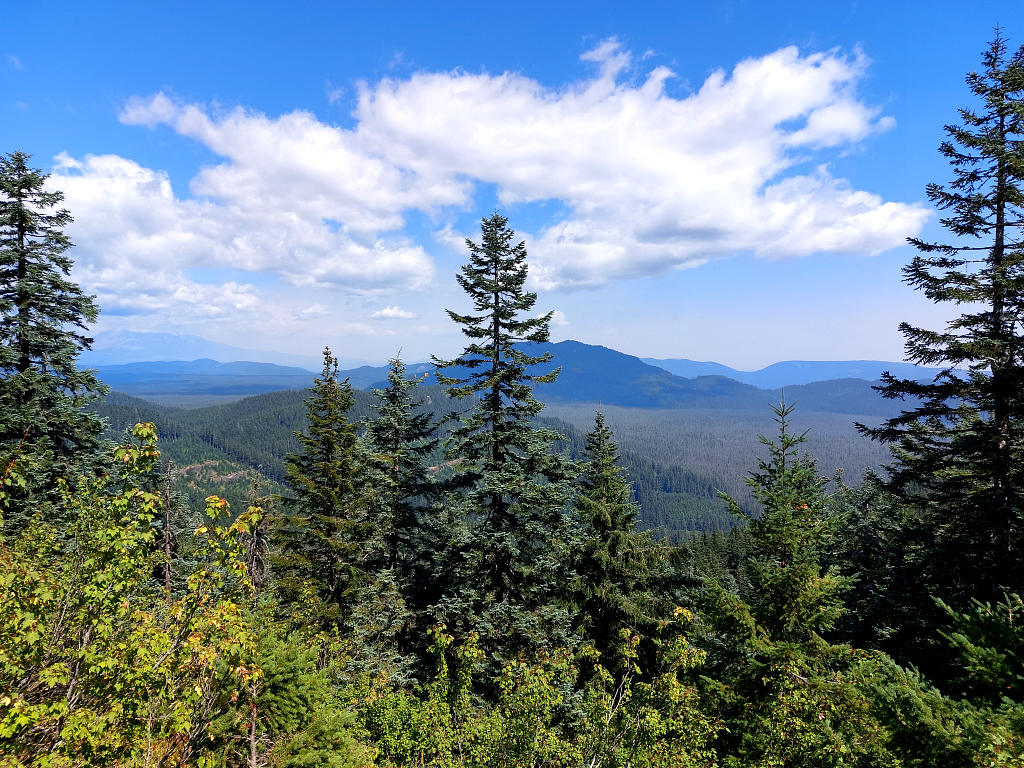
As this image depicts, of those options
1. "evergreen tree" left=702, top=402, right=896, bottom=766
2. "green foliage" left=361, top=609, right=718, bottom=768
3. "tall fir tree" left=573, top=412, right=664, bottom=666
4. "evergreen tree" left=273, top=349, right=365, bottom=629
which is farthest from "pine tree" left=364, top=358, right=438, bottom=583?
"evergreen tree" left=702, top=402, right=896, bottom=766

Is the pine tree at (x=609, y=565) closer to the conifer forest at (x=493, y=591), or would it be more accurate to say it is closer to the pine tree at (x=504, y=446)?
the conifer forest at (x=493, y=591)

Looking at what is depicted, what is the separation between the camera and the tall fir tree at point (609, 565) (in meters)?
17.9

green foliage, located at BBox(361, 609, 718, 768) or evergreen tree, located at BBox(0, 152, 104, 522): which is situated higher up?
evergreen tree, located at BBox(0, 152, 104, 522)

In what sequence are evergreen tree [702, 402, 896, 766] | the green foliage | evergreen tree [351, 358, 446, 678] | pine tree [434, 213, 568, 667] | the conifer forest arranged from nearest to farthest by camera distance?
the conifer forest → the green foliage → evergreen tree [702, 402, 896, 766] → pine tree [434, 213, 568, 667] → evergreen tree [351, 358, 446, 678]

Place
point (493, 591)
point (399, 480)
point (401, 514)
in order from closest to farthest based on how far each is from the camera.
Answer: point (493, 591)
point (399, 480)
point (401, 514)

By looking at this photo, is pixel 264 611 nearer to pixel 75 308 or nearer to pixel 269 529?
pixel 269 529

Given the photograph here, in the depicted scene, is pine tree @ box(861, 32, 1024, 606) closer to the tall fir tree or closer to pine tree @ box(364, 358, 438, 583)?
the tall fir tree

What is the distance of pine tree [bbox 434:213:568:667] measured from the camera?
14.6 metres

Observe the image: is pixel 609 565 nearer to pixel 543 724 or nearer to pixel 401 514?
pixel 401 514

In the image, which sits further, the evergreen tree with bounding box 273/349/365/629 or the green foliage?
the evergreen tree with bounding box 273/349/365/629

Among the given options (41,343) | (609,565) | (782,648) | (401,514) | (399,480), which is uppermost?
(41,343)

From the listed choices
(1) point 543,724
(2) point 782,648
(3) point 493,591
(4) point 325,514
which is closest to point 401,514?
(4) point 325,514

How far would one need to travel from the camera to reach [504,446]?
14781 millimetres

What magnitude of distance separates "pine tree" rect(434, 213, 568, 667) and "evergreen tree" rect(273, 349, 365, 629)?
5678 mm
